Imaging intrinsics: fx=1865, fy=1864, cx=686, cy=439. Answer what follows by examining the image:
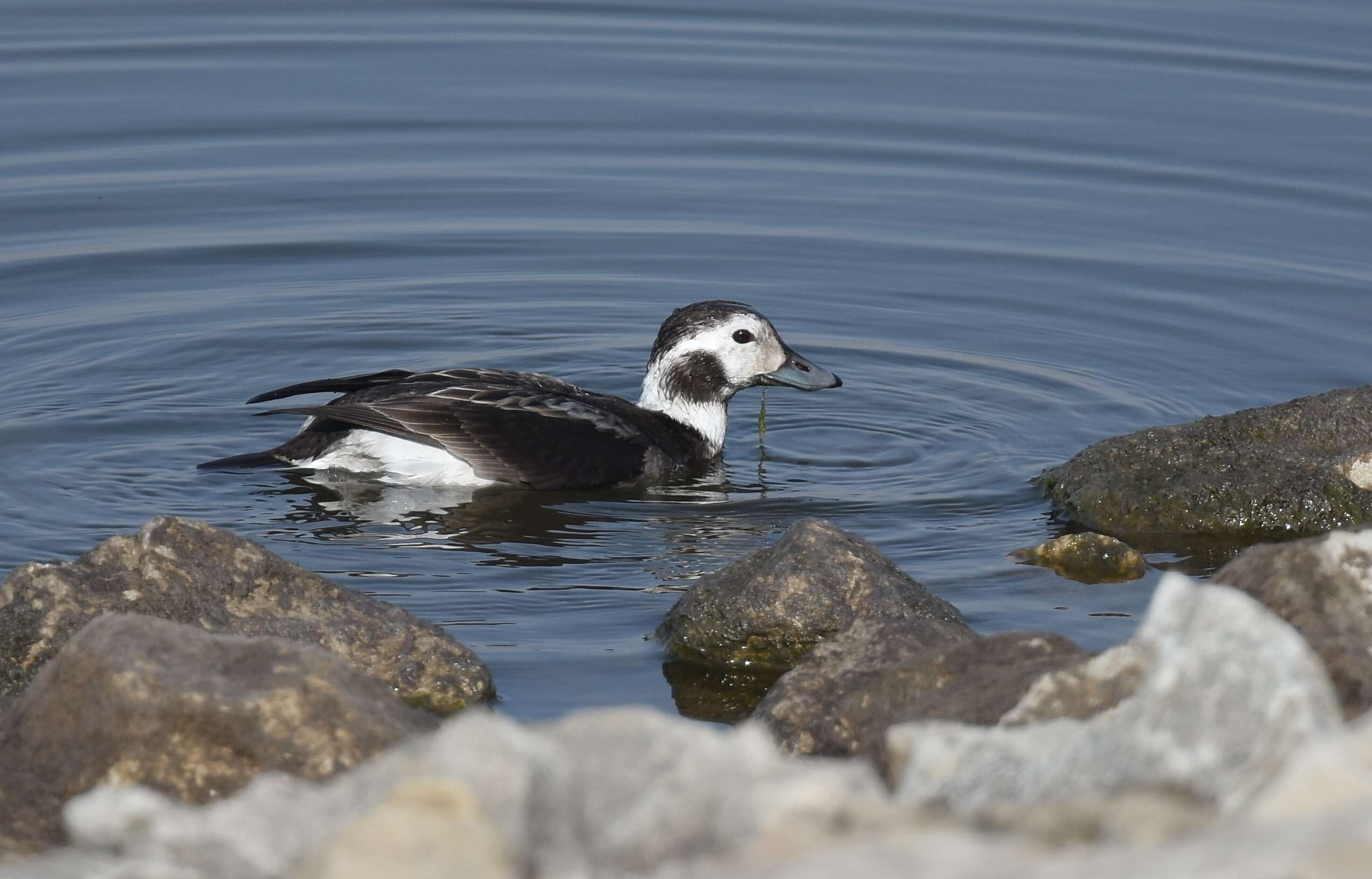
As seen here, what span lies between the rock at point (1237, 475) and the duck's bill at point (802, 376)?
149 cm

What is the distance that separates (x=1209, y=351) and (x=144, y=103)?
8.11m

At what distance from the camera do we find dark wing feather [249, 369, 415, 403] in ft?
28.1

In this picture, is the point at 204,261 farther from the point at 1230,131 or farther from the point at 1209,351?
the point at 1230,131

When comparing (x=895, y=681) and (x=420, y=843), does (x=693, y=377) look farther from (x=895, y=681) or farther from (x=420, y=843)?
(x=420, y=843)

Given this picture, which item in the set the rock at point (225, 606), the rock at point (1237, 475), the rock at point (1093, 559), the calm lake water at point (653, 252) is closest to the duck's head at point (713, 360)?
the calm lake water at point (653, 252)

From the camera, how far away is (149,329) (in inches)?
410

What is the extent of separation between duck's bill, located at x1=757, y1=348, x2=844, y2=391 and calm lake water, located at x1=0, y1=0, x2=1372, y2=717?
0.23 m

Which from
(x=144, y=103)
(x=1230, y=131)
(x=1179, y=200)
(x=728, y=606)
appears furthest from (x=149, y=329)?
(x=1230, y=131)

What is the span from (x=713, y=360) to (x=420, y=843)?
6.94 meters

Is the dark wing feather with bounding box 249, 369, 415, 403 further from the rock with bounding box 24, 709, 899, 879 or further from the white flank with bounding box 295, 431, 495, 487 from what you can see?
the rock with bounding box 24, 709, 899, 879

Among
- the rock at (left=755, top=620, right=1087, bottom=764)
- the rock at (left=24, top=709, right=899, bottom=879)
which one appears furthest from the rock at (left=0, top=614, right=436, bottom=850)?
the rock at (left=755, top=620, right=1087, bottom=764)

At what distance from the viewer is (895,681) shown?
466 centimetres

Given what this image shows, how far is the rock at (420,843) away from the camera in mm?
2660

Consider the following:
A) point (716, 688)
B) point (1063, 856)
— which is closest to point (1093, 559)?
point (716, 688)
